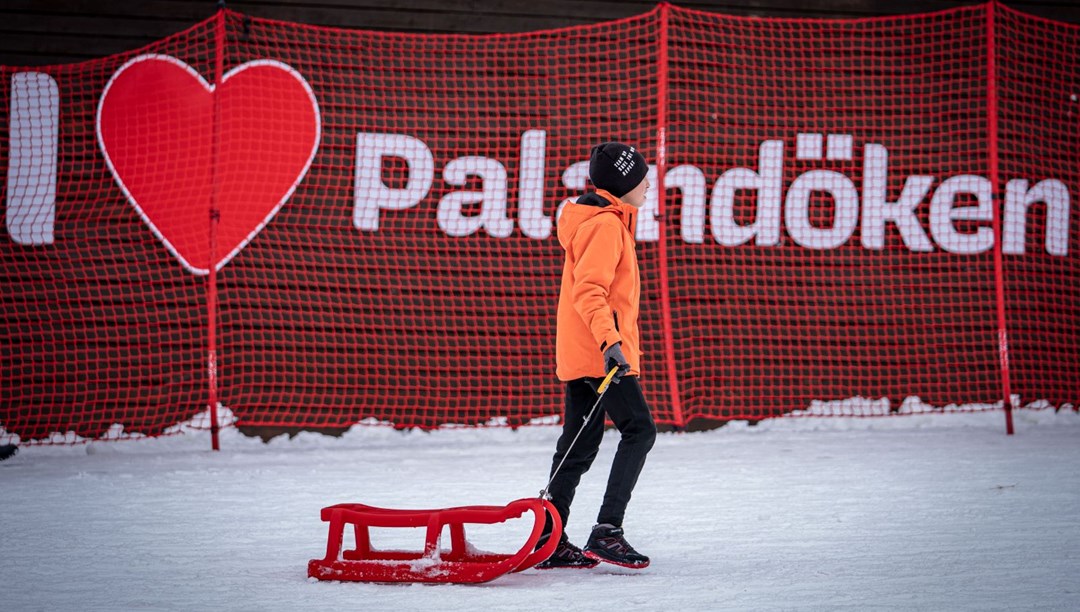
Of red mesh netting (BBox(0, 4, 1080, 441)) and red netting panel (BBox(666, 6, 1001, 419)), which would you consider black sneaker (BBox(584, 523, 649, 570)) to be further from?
red netting panel (BBox(666, 6, 1001, 419))

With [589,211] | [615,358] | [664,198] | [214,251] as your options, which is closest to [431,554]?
[615,358]

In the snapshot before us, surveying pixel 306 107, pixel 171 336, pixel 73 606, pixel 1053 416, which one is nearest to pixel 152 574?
pixel 73 606

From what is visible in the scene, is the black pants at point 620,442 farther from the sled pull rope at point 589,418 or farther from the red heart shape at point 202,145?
the red heart shape at point 202,145

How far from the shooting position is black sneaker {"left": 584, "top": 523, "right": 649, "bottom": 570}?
3.67 metres

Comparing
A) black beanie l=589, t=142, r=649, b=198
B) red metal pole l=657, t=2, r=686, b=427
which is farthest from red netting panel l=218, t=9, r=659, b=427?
black beanie l=589, t=142, r=649, b=198

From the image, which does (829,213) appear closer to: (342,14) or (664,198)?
(664,198)

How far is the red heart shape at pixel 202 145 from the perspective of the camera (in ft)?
23.5

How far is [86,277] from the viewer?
7219mm

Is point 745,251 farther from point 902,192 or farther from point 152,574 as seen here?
point 152,574

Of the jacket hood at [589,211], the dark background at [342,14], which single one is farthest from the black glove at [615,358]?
the dark background at [342,14]

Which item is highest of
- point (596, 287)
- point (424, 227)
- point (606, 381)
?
point (424, 227)

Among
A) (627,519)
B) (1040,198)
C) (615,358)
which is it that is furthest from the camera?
(1040,198)

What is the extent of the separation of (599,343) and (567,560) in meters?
0.81

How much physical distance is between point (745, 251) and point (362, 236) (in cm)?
280
